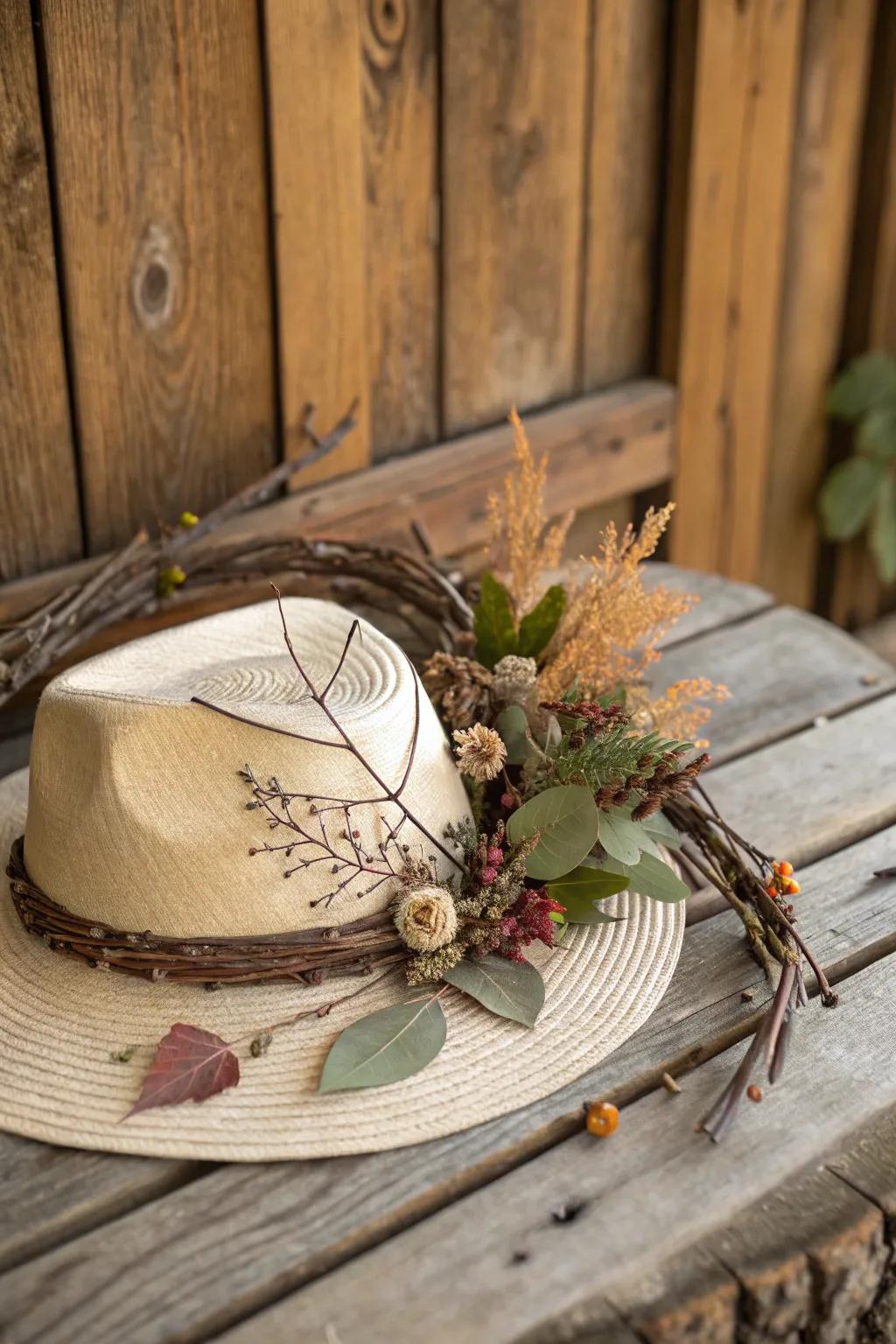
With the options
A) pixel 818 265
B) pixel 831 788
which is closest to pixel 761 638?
pixel 831 788

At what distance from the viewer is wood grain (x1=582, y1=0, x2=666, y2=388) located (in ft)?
6.54

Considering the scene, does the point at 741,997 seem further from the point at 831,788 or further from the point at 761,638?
the point at 761,638

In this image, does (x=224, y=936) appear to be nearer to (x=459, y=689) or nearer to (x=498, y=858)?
(x=498, y=858)

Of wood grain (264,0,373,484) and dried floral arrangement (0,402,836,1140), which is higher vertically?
wood grain (264,0,373,484)

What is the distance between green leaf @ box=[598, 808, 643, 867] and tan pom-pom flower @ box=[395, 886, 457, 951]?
151 mm

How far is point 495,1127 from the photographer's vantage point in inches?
39.7

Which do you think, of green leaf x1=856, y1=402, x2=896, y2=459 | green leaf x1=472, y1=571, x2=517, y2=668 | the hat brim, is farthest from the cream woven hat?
green leaf x1=856, y1=402, x2=896, y2=459

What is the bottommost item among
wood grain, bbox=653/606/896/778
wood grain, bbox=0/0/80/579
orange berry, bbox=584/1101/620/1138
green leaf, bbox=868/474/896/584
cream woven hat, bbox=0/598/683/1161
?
green leaf, bbox=868/474/896/584

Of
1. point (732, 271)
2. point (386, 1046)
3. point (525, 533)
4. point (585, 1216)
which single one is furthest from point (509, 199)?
point (585, 1216)

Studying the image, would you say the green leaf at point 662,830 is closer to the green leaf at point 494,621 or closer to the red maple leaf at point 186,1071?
the green leaf at point 494,621

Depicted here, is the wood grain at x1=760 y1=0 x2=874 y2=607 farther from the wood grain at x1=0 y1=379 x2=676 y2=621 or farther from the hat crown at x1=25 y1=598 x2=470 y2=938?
the hat crown at x1=25 y1=598 x2=470 y2=938

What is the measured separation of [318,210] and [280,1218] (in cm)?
120

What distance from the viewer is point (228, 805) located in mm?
1058

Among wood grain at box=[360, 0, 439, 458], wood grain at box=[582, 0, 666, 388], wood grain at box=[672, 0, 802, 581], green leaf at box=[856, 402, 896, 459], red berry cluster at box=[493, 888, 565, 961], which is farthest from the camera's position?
green leaf at box=[856, 402, 896, 459]
